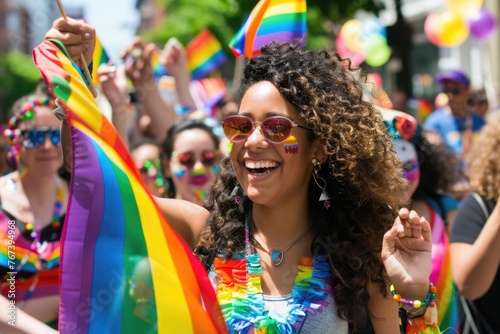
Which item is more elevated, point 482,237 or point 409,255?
point 409,255

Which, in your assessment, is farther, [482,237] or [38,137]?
[38,137]

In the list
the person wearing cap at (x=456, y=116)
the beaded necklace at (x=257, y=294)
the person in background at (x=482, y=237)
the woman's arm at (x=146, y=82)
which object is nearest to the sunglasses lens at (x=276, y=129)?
the beaded necklace at (x=257, y=294)

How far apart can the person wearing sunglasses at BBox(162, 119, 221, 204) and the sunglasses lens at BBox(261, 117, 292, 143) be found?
2.14 metres

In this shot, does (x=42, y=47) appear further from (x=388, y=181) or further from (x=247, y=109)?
(x=388, y=181)

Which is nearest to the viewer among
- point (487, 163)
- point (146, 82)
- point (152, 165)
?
point (487, 163)

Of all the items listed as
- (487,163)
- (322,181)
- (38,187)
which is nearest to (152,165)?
(38,187)

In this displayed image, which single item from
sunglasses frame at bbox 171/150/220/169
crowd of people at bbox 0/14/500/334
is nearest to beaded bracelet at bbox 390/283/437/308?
crowd of people at bbox 0/14/500/334

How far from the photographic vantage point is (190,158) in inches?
189

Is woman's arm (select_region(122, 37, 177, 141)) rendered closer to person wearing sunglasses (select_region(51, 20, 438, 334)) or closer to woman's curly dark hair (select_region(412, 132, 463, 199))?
woman's curly dark hair (select_region(412, 132, 463, 199))

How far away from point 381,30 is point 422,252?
26.2 feet

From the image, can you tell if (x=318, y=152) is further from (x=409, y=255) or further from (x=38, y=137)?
(x=38, y=137)

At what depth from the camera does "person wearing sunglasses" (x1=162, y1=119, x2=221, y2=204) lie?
4.74 m

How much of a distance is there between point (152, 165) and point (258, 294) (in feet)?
9.45

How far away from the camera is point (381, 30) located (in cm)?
1010
